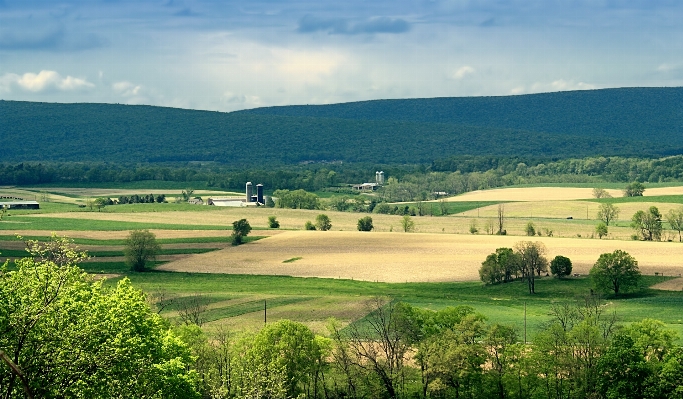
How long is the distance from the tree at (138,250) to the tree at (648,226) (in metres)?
62.4

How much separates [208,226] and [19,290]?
12826 cm

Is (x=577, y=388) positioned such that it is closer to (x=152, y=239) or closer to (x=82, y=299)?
(x=82, y=299)

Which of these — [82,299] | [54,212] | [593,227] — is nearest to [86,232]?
[54,212]

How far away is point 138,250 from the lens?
122 m

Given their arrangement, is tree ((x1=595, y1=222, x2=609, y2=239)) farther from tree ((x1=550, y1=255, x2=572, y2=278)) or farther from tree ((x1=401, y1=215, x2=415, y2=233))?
tree ((x1=550, y1=255, x2=572, y2=278))

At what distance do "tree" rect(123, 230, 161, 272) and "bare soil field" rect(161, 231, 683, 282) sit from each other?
265cm

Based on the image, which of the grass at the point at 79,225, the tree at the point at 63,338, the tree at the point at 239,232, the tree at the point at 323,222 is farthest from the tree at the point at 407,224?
the tree at the point at 63,338

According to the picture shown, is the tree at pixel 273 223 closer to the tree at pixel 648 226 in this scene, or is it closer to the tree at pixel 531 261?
the tree at pixel 648 226

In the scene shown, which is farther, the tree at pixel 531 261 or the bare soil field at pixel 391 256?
the bare soil field at pixel 391 256

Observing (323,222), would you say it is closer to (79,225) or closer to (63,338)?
(79,225)

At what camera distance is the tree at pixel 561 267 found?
10862cm

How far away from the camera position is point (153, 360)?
44250mm

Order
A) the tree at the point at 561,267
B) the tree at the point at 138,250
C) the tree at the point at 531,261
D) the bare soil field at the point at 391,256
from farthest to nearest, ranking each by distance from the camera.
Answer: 1. the tree at the point at 138,250
2. the bare soil field at the point at 391,256
3. the tree at the point at 531,261
4. the tree at the point at 561,267

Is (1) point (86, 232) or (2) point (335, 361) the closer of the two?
(2) point (335, 361)
